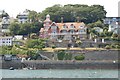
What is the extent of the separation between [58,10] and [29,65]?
687 inches

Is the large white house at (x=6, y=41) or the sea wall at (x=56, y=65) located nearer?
the sea wall at (x=56, y=65)

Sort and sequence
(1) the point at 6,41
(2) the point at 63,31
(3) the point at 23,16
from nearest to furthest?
(1) the point at 6,41 → (2) the point at 63,31 → (3) the point at 23,16

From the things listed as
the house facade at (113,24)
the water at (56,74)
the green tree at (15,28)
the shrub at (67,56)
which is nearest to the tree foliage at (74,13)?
the house facade at (113,24)

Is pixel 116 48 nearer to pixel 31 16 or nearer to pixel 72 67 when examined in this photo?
pixel 72 67

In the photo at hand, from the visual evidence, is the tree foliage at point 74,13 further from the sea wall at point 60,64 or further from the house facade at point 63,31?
the sea wall at point 60,64

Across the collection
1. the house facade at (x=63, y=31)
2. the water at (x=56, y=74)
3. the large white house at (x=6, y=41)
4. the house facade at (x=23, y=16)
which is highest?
the house facade at (x=23, y=16)

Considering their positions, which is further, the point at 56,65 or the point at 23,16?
the point at 23,16

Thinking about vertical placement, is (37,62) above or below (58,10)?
below

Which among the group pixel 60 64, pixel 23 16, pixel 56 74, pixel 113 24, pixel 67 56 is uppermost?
pixel 23 16

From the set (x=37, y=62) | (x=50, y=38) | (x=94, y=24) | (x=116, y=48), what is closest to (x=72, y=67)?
(x=37, y=62)

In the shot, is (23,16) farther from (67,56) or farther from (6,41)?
(67,56)

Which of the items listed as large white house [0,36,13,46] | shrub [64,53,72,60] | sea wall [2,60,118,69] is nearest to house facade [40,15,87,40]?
large white house [0,36,13,46]

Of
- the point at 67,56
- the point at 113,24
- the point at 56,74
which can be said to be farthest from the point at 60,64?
the point at 113,24

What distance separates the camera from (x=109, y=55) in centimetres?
4797
